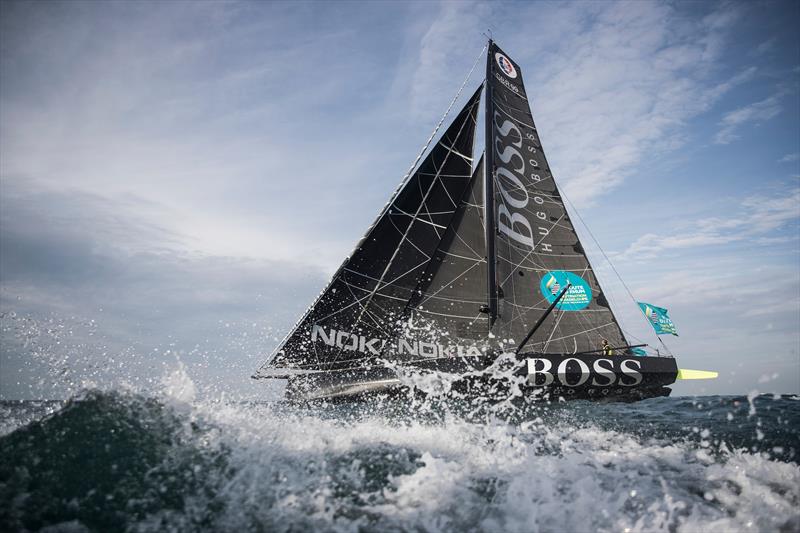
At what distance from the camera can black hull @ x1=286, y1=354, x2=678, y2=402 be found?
7.93m

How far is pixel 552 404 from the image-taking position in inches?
359

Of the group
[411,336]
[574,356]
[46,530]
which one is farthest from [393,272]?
[46,530]

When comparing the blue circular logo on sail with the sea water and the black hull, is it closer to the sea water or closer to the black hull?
the black hull

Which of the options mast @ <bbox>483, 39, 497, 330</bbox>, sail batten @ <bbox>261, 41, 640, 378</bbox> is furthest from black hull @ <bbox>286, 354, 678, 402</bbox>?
mast @ <bbox>483, 39, 497, 330</bbox>

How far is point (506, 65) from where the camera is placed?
14.5m

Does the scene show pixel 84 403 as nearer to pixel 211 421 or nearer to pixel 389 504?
pixel 211 421

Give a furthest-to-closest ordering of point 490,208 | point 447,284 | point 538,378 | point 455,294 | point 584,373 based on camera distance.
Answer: point 490,208 < point 447,284 < point 455,294 < point 584,373 < point 538,378

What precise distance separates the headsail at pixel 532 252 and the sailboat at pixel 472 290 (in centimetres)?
4

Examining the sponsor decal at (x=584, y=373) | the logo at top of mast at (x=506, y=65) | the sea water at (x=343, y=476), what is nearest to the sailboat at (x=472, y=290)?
the sponsor decal at (x=584, y=373)

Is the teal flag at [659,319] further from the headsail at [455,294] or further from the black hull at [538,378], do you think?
the headsail at [455,294]

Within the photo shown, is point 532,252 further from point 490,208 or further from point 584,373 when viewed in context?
point 584,373

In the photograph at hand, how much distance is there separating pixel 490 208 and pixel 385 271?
12.3 ft

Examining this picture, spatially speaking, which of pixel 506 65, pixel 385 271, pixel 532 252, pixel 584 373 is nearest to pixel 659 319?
pixel 532 252

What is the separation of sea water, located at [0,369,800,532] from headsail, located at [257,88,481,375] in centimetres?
532
